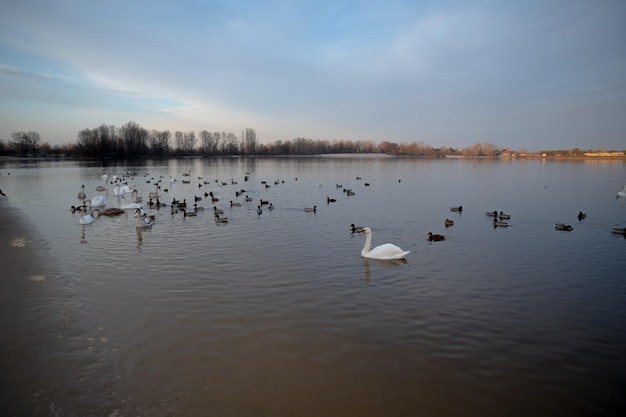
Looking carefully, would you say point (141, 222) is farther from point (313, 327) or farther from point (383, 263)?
point (313, 327)

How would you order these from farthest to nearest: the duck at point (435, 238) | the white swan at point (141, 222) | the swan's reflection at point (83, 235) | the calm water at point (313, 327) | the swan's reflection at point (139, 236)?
the white swan at point (141, 222)
the duck at point (435, 238)
the swan's reflection at point (83, 235)
the swan's reflection at point (139, 236)
the calm water at point (313, 327)

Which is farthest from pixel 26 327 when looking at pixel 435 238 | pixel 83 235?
pixel 435 238

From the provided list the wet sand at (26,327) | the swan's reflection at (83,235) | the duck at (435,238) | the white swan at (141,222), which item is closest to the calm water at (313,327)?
the wet sand at (26,327)

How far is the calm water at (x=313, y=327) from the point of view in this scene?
5.33 metres

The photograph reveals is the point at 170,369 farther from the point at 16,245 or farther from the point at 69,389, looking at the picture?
the point at 16,245

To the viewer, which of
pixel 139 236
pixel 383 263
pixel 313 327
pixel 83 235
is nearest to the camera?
pixel 313 327

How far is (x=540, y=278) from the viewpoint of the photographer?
10.6 m

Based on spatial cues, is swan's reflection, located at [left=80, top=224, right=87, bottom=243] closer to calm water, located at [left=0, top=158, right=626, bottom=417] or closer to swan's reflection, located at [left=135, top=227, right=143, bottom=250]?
calm water, located at [left=0, top=158, right=626, bottom=417]

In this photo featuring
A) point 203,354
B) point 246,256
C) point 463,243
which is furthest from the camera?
point 463,243

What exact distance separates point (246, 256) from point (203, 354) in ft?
20.2

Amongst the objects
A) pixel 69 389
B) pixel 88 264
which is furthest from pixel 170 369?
pixel 88 264

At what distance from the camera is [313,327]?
7.42 metres

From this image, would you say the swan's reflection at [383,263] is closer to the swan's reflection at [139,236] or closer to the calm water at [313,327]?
the calm water at [313,327]

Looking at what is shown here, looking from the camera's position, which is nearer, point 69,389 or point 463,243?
point 69,389
